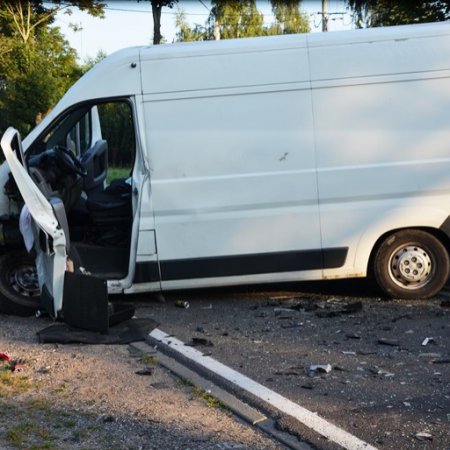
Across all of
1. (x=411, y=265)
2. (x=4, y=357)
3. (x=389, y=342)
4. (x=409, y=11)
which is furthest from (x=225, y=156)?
Answer: (x=409, y=11)

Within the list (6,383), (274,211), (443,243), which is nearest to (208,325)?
(274,211)

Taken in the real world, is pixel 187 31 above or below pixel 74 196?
above

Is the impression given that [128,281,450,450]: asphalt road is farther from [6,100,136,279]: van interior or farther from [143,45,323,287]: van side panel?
[143,45,323,287]: van side panel

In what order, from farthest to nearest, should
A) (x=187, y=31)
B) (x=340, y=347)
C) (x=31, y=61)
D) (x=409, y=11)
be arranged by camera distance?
(x=187, y=31) < (x=31, y=61) < (x=409, y=11) < (x=340, y=347)

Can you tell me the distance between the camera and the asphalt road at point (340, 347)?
4383mm

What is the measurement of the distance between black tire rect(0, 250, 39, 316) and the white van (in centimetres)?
3

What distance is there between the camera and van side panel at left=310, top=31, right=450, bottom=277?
7.13 m

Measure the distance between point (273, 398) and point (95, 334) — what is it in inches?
85.1

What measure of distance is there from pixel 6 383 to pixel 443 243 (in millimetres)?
4501

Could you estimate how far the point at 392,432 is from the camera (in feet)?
13.7

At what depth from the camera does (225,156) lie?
712 centimetres

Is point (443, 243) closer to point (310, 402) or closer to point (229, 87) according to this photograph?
point (229, 87)

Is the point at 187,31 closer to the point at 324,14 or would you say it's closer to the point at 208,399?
the point at 324,14

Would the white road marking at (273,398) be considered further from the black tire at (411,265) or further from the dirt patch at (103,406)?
the black tire at (411,265)
